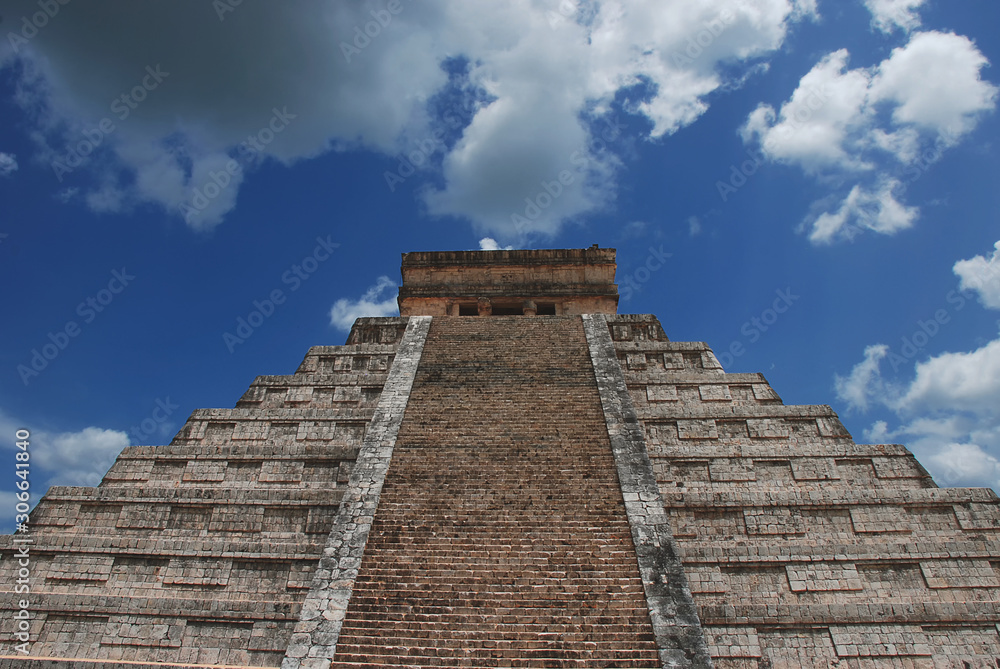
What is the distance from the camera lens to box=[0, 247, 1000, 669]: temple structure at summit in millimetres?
5656

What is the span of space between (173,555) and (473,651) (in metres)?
4.15

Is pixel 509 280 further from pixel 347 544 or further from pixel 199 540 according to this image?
pixel 199 540

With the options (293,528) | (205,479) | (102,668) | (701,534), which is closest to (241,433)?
(205,479)

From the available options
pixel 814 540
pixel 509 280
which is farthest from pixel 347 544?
pixel 509 280

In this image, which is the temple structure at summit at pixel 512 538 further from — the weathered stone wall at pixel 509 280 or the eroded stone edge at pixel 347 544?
the weathered stone wall at pixel 509 280

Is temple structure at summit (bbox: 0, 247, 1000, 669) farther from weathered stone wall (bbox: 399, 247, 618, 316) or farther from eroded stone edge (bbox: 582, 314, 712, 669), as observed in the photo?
weathered stone wall (bbox: 399, 247, 618, 316)

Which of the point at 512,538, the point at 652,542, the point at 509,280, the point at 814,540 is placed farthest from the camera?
the point at 509,280

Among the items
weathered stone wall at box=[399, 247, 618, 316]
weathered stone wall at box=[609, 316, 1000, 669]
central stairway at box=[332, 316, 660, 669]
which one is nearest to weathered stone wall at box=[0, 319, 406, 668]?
central stairway at box=[332, 316, 660, 669]

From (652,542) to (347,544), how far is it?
135 inches

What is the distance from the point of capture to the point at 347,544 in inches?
253

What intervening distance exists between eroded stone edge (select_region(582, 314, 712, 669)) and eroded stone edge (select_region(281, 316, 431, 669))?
3082 mm

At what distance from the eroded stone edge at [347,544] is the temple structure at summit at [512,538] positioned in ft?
0.09

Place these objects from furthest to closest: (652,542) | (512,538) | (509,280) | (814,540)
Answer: (509,280)
(814,540)
(512,538)
(652,542)

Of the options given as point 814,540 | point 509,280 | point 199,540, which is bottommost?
point 199,540
